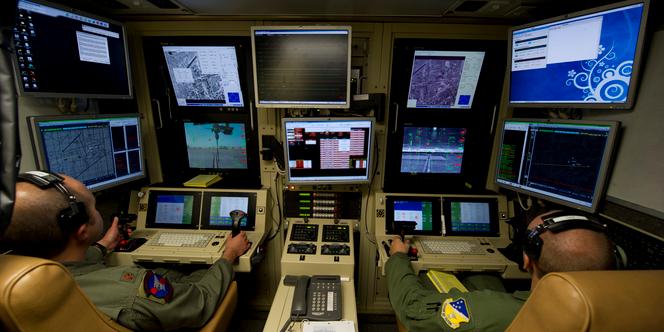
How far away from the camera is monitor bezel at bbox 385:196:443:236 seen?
1943mm

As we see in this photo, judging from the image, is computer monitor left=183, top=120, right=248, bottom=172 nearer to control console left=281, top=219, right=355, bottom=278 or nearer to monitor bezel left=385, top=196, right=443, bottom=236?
control console left=281, top=219, right=355, bottom=278

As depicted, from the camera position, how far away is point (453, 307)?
1104 millimetres

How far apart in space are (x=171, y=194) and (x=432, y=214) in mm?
1994

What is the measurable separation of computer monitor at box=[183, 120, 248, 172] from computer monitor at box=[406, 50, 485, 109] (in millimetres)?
1369

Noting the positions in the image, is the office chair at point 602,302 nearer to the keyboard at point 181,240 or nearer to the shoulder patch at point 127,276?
the shoulder patch at point 127,276

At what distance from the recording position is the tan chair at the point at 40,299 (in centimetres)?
58

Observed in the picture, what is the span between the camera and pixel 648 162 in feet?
3.98

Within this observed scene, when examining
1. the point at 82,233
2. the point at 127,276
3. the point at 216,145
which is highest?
the point at 216,145

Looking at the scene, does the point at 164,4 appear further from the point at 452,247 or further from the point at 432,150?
the point at 452,247

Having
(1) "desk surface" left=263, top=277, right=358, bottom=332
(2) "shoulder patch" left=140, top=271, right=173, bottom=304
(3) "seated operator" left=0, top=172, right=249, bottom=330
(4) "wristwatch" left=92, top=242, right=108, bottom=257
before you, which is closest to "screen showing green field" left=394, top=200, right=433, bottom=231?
(1) "desk surface" left=263, top=277, right=358, bottom=332

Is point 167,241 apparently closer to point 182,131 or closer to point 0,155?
point 182,131

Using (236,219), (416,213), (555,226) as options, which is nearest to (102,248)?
(236,219)

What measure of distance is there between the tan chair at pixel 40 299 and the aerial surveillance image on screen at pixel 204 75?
155cm

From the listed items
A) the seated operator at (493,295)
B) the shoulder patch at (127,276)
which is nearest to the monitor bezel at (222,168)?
the shoulder patch at (127,276)
